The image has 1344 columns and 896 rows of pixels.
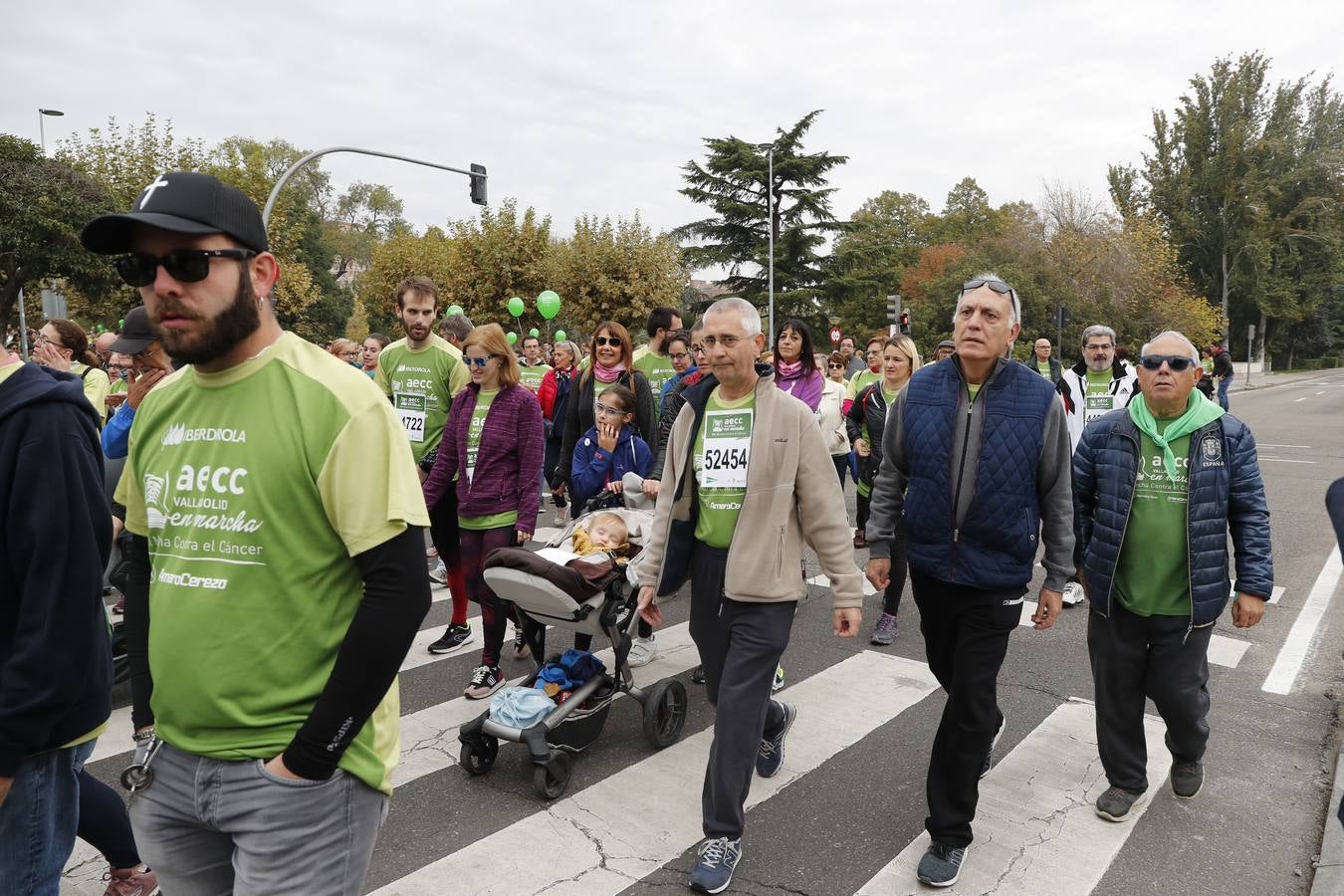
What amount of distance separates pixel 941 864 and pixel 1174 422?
2117 mm

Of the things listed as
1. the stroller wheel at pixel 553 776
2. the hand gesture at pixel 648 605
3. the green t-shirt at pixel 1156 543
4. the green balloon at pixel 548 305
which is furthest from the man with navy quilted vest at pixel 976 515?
the green balloon at pixel 548 305

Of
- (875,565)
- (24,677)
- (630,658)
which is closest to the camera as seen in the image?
(24,677)

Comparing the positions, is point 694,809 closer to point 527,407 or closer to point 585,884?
point 585,884

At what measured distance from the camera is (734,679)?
353cm

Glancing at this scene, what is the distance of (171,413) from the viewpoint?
6.24 feet

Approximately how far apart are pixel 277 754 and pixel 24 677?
2.02 feet

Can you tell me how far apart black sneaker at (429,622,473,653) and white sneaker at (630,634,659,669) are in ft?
3.95

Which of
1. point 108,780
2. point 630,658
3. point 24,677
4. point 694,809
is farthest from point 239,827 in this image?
point 630,658

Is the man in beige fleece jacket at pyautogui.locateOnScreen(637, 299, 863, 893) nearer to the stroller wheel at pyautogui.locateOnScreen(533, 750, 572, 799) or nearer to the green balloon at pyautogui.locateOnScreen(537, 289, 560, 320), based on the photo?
the stroller wheel at pyautogui.locateOnScreen(533, 750, 572, 799)

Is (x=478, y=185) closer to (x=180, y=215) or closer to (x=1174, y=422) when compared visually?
(x=1174, y=422)

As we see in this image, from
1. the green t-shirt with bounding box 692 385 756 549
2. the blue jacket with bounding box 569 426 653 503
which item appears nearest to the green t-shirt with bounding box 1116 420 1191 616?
the green t-shirt with bounding box 692 385 756 549

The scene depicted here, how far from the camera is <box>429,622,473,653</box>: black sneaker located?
20.1 feet

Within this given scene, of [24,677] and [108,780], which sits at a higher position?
[24,677]

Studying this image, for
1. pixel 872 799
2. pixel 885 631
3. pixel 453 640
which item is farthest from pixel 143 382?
pixel 885 631
